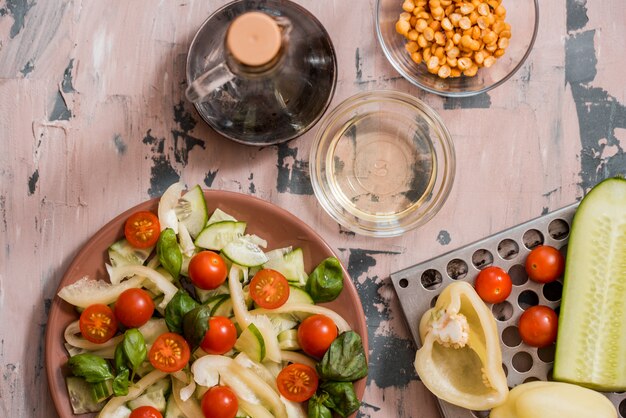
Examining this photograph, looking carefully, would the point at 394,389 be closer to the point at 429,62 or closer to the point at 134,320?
the point at 134,320

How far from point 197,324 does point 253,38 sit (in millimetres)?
529

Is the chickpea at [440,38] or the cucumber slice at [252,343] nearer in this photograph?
the cucumber slice at [252,343]

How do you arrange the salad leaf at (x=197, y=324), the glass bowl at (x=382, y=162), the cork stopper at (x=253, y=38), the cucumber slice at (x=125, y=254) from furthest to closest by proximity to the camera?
the glass bowl at (x=382, y=162) < the cucumber slice at (x=125, y=254) < the salad leaf at (x=197, y=324) < the cork stopper at (x=253, y=38)

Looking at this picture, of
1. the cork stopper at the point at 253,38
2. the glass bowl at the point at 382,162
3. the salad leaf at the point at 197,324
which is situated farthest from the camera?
the glass bowl at the point at 382,162

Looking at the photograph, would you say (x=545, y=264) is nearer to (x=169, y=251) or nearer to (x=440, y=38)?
(x=440, y=38)

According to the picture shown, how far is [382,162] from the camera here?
5.39 ft

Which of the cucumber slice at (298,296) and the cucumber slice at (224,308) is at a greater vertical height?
the cucumber slice at (298,296)

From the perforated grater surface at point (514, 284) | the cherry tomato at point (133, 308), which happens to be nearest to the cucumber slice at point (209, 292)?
the cherry tomato at point (133, 308)

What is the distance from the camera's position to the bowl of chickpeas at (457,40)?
1.56 meters

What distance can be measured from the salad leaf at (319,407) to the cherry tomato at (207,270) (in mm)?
291

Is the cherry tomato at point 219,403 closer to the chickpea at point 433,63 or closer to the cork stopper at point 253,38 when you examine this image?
the cork stopper at point 253,38

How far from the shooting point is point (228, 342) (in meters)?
1.45

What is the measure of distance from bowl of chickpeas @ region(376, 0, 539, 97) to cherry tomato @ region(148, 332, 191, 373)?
0.71 m

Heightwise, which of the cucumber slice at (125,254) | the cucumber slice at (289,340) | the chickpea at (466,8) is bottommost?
the cucumber slice at (289,340)
